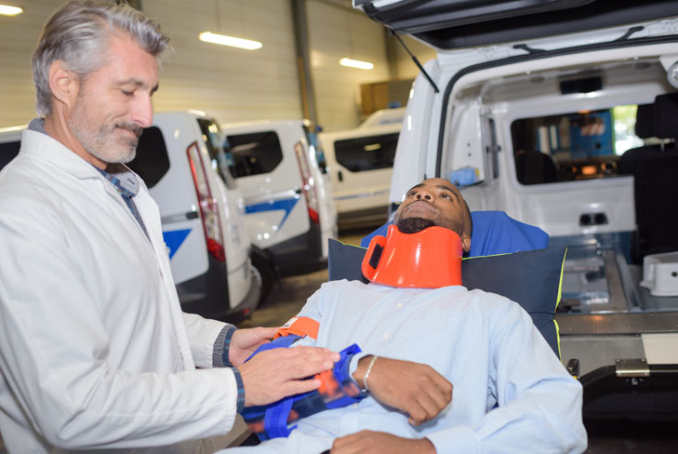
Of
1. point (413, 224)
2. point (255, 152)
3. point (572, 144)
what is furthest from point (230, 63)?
point (413, 224)

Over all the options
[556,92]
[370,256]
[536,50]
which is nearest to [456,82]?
[536,50]

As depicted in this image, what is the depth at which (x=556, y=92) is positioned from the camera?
4938 millimetres

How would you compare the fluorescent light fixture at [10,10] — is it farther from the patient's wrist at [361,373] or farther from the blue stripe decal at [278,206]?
the patient's wrist at [361,373]

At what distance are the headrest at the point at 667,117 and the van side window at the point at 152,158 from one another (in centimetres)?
374

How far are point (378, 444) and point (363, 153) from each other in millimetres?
11637

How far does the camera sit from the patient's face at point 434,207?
2.52m

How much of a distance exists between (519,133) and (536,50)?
84.6 inches

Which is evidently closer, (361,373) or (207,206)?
(361,373)

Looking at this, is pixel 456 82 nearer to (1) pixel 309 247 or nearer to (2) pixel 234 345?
(2) pixel 234 345

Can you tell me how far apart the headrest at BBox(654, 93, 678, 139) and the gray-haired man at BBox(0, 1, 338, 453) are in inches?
122

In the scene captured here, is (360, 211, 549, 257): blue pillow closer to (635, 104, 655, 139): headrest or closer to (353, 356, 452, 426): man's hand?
(353, 356, 452, 426): man's hand

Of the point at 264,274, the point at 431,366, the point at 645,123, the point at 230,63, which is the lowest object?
the point at 264,274

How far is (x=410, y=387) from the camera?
5.66ft

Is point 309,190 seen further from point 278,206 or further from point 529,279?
point 529,279
